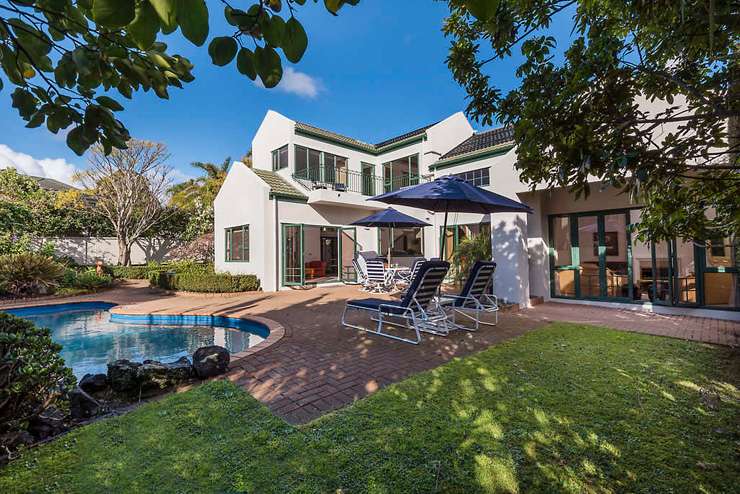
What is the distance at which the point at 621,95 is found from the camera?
2.97 metres

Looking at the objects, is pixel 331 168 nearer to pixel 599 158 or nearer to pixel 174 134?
pixel 174 134

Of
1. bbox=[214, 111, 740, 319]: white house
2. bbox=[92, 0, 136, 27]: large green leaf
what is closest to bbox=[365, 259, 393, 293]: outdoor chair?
bbox=[214, 111, 740, 319]: white house

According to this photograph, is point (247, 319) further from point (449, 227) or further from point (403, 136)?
point (403, 136)

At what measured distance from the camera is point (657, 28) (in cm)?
269

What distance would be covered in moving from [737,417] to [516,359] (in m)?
2.07


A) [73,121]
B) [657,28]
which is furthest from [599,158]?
[73,121]

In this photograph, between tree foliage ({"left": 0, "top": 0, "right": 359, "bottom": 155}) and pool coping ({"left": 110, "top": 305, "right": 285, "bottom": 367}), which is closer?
tree foliage ({"left": 0, "top": 0, "right": 359, "bottom": 155})

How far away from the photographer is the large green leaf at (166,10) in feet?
2.72

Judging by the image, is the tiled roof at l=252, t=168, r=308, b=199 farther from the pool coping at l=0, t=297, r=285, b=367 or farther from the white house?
the pool coping at l=0, t=297, r=285, b=367

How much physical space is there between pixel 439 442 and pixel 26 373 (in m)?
3.51

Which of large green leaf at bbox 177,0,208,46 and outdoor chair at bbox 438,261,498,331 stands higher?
large green leaf at bbox 177,0,208,46

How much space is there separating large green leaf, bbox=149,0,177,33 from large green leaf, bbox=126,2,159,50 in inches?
2.3

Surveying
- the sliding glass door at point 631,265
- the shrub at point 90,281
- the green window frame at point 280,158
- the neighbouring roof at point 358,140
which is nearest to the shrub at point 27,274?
the shrub at point 90,281

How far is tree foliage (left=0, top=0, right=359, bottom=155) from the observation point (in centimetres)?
124
